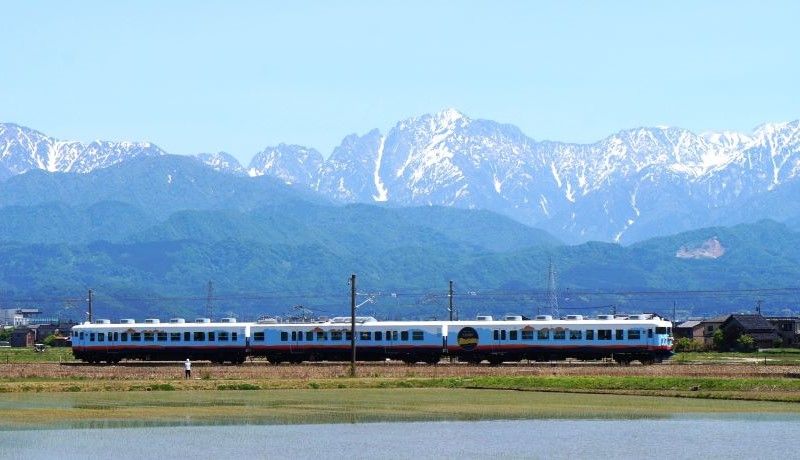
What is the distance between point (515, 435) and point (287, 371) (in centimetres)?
3833

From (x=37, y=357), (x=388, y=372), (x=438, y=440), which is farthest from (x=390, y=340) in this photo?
(x=438, y=440)

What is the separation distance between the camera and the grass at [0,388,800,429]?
52.2 m

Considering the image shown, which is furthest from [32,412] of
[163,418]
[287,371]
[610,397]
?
[287,371]

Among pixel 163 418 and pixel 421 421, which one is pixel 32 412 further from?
pixel 421 421

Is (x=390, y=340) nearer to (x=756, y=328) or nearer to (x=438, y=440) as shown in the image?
(x=438, y=440)

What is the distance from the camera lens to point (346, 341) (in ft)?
323

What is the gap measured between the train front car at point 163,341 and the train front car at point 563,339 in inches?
604

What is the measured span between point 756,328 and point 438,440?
11953 centimetres

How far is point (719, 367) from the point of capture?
85.8 m

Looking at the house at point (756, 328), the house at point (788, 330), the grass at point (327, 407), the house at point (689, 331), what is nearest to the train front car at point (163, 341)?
the grass at point (327, 407)

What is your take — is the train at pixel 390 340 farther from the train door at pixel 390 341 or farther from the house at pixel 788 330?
the house at pixel 788 330

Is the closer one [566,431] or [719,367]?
[566,431]

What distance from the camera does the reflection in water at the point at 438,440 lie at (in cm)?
4194

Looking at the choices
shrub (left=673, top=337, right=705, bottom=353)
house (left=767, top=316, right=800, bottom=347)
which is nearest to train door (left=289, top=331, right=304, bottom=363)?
shrub (left=673, top=337, right=705, bottom=353)
